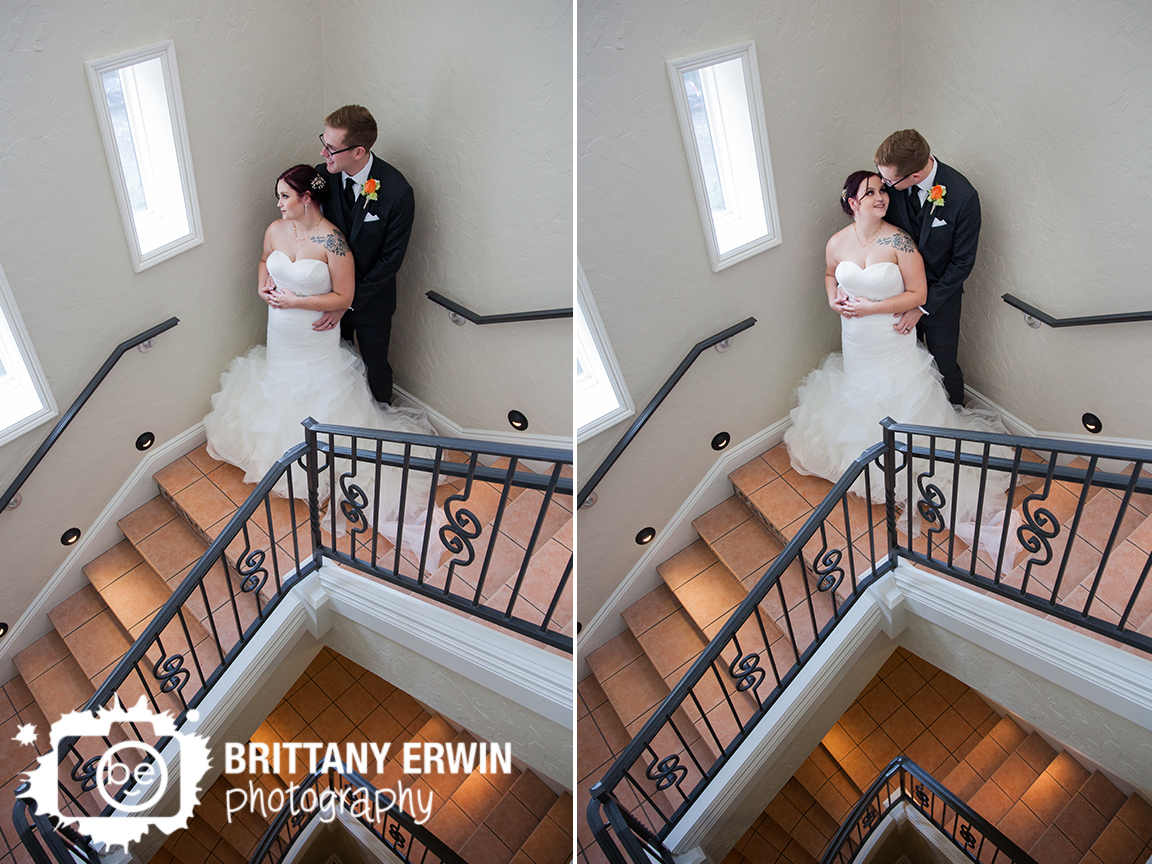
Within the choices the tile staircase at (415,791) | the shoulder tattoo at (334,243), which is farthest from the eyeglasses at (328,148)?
the tile staircase at (415,791)

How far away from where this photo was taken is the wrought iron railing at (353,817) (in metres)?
1.22

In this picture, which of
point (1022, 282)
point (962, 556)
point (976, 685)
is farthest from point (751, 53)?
point (976, 685)

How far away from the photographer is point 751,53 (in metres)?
0.93

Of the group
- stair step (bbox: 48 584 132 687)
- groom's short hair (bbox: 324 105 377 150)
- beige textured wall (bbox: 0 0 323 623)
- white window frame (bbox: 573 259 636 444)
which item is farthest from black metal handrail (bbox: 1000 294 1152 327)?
stair step (bbox: 48 584 132 687)

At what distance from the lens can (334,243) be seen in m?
1.11

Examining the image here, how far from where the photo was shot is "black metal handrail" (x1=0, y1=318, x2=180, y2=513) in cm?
104

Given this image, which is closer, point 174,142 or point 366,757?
point 174,142

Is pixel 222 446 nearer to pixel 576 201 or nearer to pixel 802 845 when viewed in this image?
pixel 576 201

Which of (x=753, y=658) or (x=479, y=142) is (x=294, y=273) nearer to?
(x=479, y=142)

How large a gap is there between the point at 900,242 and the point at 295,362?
1.03 metres

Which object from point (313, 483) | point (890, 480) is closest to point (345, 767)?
point (313, 483)

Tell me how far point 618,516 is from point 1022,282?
0.78m

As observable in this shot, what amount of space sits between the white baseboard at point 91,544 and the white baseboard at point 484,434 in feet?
1.19

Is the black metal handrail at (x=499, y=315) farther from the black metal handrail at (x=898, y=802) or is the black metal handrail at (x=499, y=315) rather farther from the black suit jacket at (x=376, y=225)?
the black metal handrail at (x=898, y=802)
